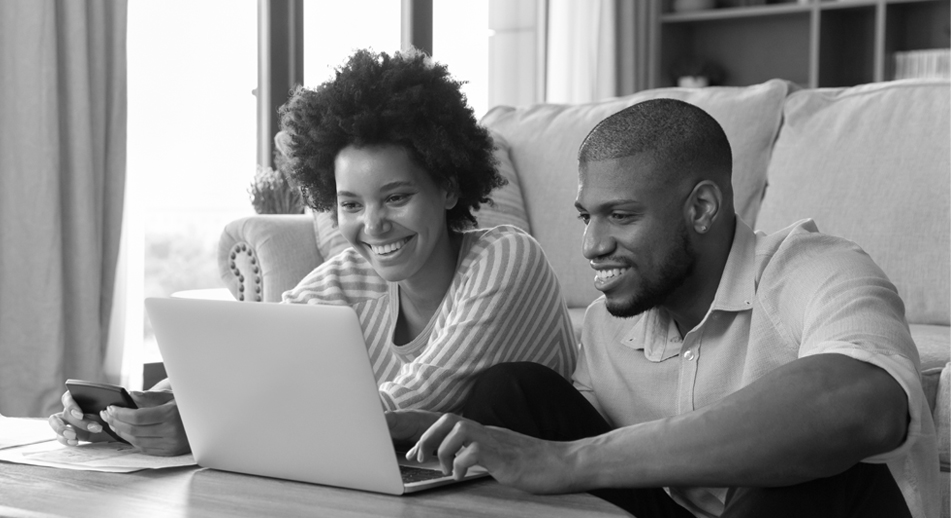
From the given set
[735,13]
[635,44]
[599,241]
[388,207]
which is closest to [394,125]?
[388,207]

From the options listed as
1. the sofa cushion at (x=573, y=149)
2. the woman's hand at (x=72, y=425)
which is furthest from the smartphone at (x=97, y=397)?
the sofa cushion at (x=573, y=149)

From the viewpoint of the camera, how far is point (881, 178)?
88.5 inches

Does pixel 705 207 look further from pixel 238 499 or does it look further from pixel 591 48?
pixel 591 48

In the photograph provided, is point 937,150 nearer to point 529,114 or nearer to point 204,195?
point 529,114

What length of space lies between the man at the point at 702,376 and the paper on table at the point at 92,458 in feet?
0.87

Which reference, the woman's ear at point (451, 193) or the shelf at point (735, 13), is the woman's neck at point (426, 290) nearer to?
the woman's ear at point (451, 193)

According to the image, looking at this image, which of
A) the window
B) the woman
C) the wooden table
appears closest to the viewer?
the wooden table

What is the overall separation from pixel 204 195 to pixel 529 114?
118 cm

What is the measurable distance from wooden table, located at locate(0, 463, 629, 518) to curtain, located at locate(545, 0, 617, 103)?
3.75 meters

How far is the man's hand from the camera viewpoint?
3.14 feet

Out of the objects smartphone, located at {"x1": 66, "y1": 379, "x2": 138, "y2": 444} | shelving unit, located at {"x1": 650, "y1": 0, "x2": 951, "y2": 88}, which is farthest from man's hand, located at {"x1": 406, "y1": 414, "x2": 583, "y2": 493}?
shelving unit, located at {"x1": 650, "y1": 0, "x2": 951, "y2": 88}

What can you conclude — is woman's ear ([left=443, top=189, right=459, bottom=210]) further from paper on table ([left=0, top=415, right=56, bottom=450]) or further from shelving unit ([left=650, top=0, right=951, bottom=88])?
shelving unit ([left=650, top=0, right=951, bottom=88])

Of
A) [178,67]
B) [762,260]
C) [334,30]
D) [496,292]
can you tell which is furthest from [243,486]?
[334,30]

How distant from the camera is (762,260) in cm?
121
